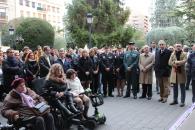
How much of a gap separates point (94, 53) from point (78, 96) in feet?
17.7

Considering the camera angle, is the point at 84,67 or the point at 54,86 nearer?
the point at 54,86

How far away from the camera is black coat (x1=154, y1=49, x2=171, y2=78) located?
13.4m

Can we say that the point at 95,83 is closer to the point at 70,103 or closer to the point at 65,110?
the point at 70,103

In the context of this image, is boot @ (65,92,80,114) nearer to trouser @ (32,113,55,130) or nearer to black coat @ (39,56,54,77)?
trouser @ (32,113,55,130)

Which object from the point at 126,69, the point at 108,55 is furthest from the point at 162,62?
the point at 108,55

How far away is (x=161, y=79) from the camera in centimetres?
1351

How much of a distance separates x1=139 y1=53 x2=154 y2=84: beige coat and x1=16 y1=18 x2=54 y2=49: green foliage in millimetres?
23868

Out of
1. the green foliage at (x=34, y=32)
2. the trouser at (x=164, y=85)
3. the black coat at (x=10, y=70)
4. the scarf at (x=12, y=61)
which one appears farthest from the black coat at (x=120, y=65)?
the green foliage at (x=34, y=32)

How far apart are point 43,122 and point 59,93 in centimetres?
151

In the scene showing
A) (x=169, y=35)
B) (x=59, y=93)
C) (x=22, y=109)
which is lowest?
(x=22, y=109)

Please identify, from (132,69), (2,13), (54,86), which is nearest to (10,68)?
(54,86)

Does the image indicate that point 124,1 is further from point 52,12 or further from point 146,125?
point 52,12

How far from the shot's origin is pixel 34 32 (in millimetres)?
37312

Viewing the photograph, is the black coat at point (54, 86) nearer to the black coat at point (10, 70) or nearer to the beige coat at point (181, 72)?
the black coat at point (10, 70)
